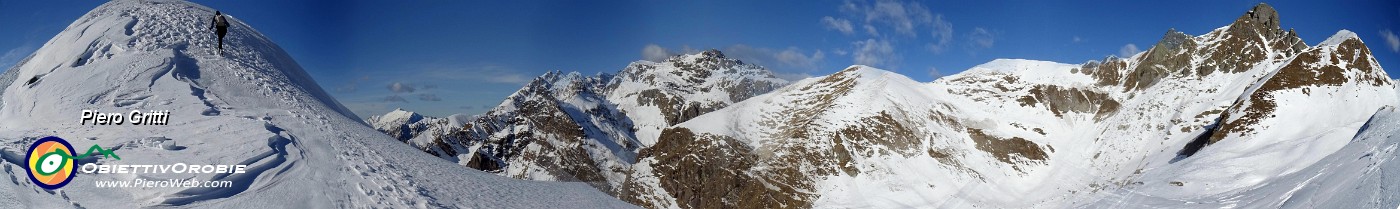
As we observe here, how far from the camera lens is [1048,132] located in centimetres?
9981

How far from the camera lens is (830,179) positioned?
9581 cm

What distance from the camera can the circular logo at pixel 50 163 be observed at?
1485 centimetres

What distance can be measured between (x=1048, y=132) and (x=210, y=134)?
100 metres

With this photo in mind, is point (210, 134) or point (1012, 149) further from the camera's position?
point (1012, 149)

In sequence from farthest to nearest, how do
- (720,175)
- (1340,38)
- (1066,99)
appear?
(720,175) < (1066,99) < (1340,38)

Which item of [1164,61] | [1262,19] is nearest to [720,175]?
[1164,61]

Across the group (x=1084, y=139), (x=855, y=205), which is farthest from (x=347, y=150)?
(x=1084, y=139)

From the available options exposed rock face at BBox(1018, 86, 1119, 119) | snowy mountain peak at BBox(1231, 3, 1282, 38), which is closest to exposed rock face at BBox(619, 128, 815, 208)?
exposed rock face at BBox(1018, 86, 1119, 119)

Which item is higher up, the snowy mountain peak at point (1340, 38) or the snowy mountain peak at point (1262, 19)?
the snowy mountain peak at point (1262, 19)

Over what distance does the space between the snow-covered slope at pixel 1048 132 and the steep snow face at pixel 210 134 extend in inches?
2160

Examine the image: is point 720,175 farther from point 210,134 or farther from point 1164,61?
point 210,134

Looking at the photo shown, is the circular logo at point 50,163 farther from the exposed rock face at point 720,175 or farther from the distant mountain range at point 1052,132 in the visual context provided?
the exposed rock face at point 720,175

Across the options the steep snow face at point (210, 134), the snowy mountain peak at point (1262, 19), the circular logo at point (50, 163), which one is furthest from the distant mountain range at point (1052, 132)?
the circular logo at point (50, 163)

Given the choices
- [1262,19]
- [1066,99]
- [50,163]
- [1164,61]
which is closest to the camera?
[50,163]
